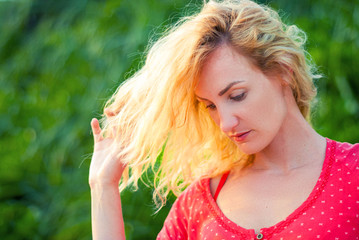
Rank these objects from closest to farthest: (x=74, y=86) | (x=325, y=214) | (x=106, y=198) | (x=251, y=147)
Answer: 1. (x=325, y=214)
2. (x=251, y=147)
3. (x=106, y=198)
4. (x=74, y=86)

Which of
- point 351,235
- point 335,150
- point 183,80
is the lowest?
point 351,235

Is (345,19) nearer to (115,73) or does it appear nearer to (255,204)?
(115,73)

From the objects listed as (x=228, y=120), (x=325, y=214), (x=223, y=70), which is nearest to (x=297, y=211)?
(x=325, y=214)

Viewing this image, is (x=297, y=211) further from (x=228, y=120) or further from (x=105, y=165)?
(x=105, y=165)

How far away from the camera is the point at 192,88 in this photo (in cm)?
188

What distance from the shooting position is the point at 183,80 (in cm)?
188

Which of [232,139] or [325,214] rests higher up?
[232,139]

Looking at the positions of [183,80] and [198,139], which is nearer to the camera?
[183,80]

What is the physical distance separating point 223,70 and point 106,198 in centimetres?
60

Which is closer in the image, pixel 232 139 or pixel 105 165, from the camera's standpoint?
pixel 232 139

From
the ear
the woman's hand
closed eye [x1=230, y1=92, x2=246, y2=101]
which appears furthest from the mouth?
the woman's hand

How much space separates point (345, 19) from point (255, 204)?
2.09 metres

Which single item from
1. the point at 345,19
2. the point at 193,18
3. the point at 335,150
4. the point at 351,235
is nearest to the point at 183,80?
the point at 193,18

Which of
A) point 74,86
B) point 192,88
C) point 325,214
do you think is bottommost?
point 325,214
